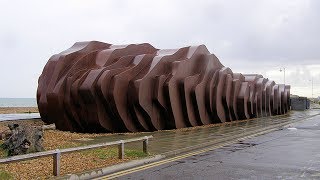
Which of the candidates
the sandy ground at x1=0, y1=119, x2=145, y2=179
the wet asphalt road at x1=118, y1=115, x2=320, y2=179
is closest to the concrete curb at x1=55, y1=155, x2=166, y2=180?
the sandy ground at x1=0, y1=119, x2=145, y2=179

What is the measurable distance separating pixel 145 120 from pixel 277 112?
2964cm

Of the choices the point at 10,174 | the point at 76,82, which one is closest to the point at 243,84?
the point at 76,82

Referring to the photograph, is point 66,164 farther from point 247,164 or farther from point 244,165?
point 247,164

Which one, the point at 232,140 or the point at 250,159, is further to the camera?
the point at 232,140

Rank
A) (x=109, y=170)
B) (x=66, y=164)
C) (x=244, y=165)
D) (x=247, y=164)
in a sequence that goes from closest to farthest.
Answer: (x=109, y=170) → (x=66, y=164) → (x=244, y=165) → (x=247, y=164)

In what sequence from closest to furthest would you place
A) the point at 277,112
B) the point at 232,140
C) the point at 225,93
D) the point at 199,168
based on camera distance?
the point at 199,168
the point at 232,140
the point at 225,93
the point at 277,112

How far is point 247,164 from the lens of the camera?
1218 cm

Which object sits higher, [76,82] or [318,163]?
[76,82]

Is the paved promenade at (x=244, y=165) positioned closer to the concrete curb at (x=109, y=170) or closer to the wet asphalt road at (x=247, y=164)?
the wet asphalt road at (x=247, y=164)

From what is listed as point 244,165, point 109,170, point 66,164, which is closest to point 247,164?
point 244,165

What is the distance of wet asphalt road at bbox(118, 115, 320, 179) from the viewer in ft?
34.0

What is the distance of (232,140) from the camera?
19.5 meters

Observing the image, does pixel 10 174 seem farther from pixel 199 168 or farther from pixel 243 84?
pixel 243 84

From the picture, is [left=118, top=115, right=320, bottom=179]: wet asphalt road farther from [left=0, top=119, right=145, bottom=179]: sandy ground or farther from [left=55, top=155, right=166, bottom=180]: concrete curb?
[left=0, top=119, right=145, bottom=179]: sandy ground
